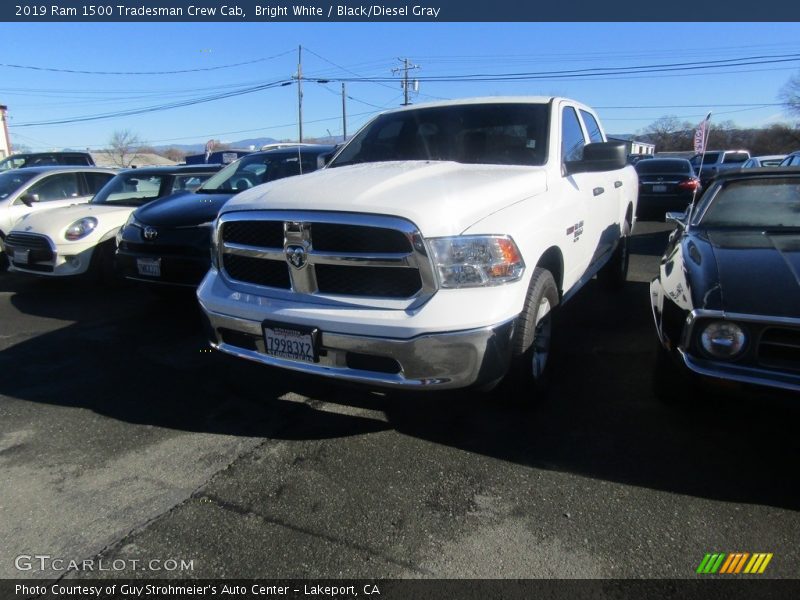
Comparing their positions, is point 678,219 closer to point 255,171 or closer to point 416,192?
point 416,192

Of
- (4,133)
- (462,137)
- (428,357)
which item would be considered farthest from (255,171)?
(4,133)

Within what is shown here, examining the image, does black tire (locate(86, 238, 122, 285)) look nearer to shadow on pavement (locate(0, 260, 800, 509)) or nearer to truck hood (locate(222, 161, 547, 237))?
shadow on pavement (locate(0, 260, 800, 509))

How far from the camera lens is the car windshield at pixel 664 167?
1316 cm

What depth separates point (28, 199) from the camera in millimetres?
8039

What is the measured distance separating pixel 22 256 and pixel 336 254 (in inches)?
230

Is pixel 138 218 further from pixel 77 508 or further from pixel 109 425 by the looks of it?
pixel 77 508

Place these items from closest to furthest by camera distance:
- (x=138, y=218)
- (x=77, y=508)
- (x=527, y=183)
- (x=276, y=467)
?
(x=77, y=508) < (x=276, y=467) < (x=527, y=183) < (x=138, y=218)

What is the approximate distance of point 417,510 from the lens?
2516 millimetres

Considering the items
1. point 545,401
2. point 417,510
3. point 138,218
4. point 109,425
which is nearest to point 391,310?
point 417,510

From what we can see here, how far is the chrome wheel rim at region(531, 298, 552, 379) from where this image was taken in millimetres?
3211

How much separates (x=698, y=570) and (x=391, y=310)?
1.66 metres

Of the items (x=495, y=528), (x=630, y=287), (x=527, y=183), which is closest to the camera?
(x=495, y=528)

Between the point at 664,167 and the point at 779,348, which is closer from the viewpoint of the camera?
the point at 779,348

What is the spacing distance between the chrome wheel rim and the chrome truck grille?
0.91 m
